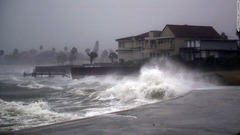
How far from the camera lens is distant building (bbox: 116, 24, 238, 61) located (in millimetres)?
43344

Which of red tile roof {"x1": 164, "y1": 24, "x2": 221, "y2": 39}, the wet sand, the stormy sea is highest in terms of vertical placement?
red tile roof {"x1": 164, "y1": 24, "x2": 221, "y2": 39}

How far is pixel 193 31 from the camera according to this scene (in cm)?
5062

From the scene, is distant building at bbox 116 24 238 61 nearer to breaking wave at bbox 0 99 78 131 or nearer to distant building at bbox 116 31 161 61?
distant building at bbox 116 31 161 61

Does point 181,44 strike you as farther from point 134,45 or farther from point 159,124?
point 159,124

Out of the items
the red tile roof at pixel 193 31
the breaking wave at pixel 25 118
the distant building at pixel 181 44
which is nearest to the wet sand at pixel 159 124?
the breaking wave at pixel 25 118

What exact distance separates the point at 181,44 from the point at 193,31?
4.03 meters

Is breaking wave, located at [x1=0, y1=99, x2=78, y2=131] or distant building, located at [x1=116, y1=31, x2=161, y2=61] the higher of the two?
distant building, located at [x1=116, y1=31, x2=161, y2=61]

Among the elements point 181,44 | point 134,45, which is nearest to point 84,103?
point 181,44

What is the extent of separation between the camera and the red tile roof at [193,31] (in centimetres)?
4885

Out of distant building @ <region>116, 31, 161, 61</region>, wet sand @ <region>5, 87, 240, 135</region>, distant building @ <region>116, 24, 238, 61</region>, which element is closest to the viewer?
wet sand @ <region>5, 87, 240, 135</region>

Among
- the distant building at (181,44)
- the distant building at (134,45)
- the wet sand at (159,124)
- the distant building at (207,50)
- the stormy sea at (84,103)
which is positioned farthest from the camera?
the distant building at (134,45)

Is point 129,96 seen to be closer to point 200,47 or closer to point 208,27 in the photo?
point 200,47

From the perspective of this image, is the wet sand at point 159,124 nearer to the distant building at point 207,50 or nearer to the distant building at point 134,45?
the distant building at point 207,50

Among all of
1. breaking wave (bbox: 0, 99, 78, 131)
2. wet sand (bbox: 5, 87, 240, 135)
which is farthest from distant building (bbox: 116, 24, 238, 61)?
wet sand (bbox: 5, 87, 240, 135)
